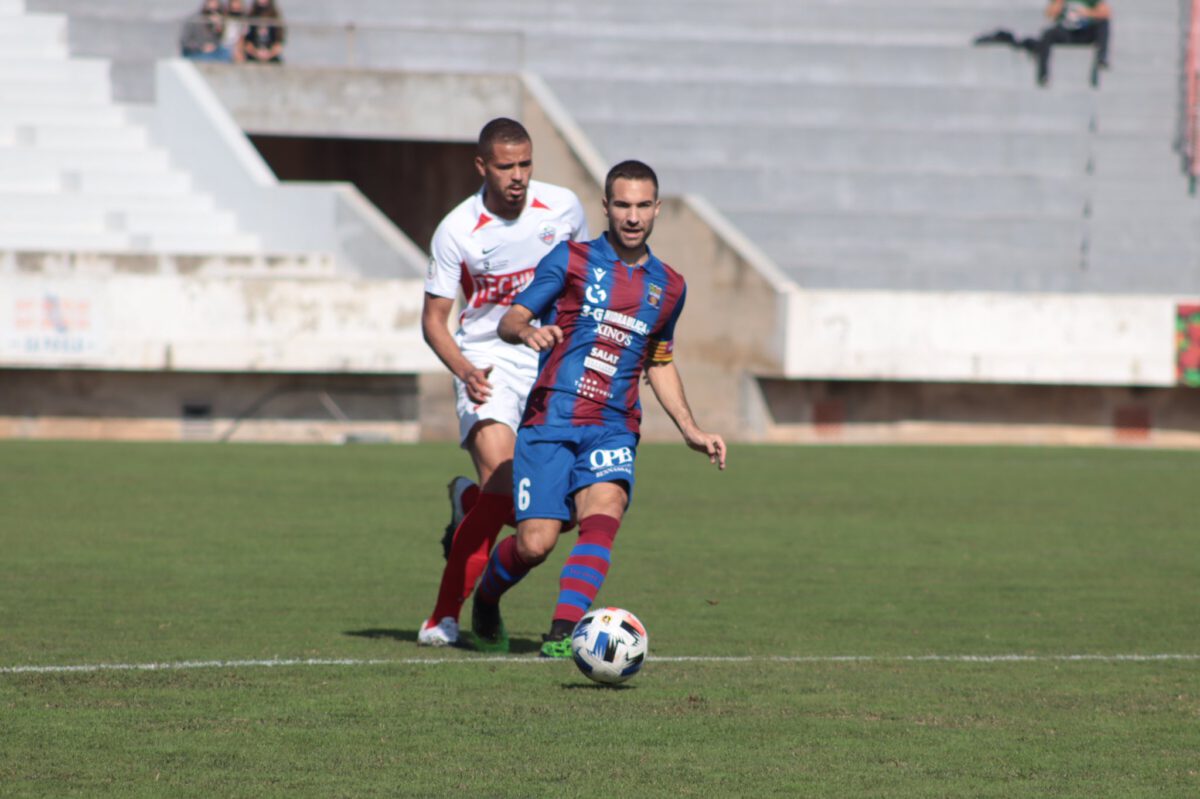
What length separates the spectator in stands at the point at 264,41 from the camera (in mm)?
23234

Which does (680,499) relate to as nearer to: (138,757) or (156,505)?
(156,505)

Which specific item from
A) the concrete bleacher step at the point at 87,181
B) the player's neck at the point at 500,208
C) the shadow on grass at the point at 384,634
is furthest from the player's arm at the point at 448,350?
the concrete bleacher step at the point at 87,181

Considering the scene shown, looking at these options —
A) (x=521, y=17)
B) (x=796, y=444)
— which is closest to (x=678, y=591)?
(x=796, y=444)

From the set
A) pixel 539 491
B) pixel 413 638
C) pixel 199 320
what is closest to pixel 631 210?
pixel 539 491

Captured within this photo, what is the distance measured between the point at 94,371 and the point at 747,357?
7.07 metres

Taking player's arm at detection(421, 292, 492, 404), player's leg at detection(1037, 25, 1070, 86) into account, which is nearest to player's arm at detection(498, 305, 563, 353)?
player's arm at detection(421, 292, 492, 404)

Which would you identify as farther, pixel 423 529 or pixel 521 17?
pixel 521 17

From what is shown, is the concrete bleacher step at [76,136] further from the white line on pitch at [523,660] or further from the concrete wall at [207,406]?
the white line on pitch at [523,660]

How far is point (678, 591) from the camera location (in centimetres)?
888

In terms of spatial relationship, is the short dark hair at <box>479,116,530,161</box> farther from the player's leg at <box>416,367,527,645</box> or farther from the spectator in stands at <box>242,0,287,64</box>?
the spectator in stands at <box>242,0,287,64</box>

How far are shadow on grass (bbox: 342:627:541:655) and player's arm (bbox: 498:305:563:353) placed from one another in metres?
1.26

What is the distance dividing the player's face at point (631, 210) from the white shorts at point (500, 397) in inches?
35.8

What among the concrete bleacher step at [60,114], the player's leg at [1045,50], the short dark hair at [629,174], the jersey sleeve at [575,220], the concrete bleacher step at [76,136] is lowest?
the jersey sleeve at [575,220]

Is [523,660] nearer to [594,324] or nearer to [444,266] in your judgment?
[594,324]
